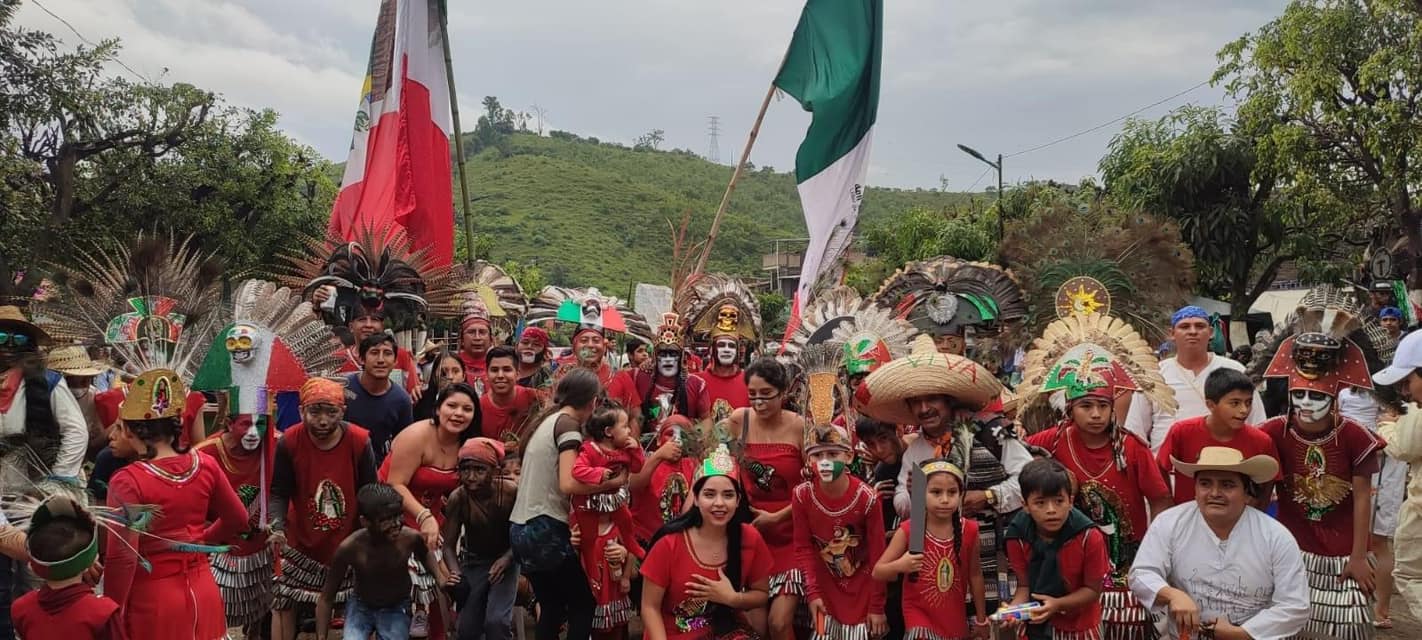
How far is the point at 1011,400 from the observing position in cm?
614

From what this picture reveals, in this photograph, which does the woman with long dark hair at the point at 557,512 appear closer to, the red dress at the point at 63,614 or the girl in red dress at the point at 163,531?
the girl in red dress at the point at 163,531

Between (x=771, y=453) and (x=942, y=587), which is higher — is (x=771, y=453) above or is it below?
above

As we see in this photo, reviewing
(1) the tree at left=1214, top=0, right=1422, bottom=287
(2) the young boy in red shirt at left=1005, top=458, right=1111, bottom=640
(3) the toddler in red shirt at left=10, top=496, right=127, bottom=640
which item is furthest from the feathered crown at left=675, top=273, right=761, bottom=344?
(1) the tree at left=1214, top=0, right=1422, bottom=287

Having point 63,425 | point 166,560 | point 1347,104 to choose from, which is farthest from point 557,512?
point 1347,104

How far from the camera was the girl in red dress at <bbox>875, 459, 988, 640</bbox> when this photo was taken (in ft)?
15.2

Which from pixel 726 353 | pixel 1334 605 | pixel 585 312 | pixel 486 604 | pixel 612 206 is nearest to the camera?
pixel 1334 605

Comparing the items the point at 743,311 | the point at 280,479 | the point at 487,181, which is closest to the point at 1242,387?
the point at 280,479

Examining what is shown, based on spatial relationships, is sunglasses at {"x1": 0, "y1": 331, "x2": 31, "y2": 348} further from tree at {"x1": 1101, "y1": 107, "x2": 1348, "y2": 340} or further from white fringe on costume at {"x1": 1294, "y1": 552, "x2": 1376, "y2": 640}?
tree at {"x1": 1101, "y1": 107, "x2": 1348, "y2": 340}

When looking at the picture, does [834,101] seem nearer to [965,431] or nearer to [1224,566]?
[965,431]

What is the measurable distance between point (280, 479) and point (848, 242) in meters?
7.04

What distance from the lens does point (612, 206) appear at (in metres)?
68.5

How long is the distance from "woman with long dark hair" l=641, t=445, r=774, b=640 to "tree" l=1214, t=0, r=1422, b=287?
16738mm

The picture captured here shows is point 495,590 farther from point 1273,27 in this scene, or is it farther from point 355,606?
point 1273,27

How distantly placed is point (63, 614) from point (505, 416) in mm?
2991
